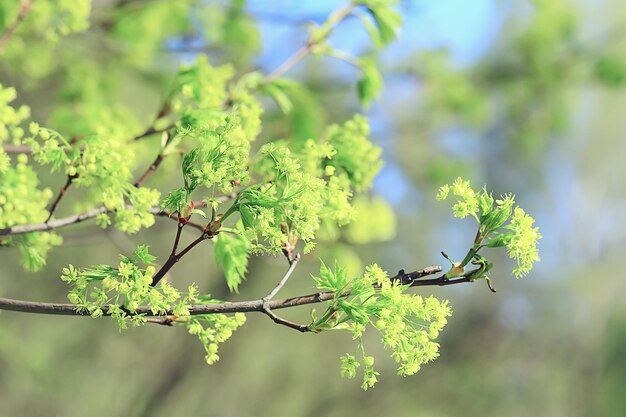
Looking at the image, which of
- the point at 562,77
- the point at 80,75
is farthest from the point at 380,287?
the point at 562,77

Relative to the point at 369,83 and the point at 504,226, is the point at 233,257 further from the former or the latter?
the point at 369,83

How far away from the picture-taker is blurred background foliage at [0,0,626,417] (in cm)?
643

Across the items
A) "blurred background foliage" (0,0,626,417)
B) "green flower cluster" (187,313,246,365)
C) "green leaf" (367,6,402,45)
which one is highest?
"blurred background foliage" (0,0,626,417)

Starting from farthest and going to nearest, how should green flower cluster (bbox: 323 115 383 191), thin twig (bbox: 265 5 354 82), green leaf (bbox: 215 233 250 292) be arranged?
thin twig (bbox: 265 5 354 82), green flower cluster (bbox: 323 115 383 191), green leaf (bbox: 215 233 250 292)

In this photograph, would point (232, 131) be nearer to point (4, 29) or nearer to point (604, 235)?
point (4, 29)

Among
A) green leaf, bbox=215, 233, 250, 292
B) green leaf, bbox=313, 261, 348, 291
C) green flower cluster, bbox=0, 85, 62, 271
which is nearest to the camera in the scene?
green leaf, bbox=313, 261, 348, 291

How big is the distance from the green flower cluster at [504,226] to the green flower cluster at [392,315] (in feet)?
0.67

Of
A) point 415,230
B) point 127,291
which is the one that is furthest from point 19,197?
point 415,230

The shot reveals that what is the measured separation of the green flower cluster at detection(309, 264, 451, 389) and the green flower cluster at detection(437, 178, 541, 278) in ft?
0.67

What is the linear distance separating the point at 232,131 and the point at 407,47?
675cm

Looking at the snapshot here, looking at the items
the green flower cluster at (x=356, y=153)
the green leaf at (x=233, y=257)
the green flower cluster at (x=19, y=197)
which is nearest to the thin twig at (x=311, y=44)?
the green flower cluster at (x=356, y=153)

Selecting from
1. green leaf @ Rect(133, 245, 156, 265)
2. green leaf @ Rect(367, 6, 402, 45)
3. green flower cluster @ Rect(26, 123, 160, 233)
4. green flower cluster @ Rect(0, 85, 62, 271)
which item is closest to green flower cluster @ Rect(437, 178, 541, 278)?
green leaf @ Rect(133, 245, 156, 265)

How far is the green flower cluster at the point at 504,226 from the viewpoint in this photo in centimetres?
196

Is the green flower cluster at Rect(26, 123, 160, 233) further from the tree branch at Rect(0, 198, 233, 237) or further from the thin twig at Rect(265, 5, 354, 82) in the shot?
the thin twig at Rect(265, 5, 354, 82)
